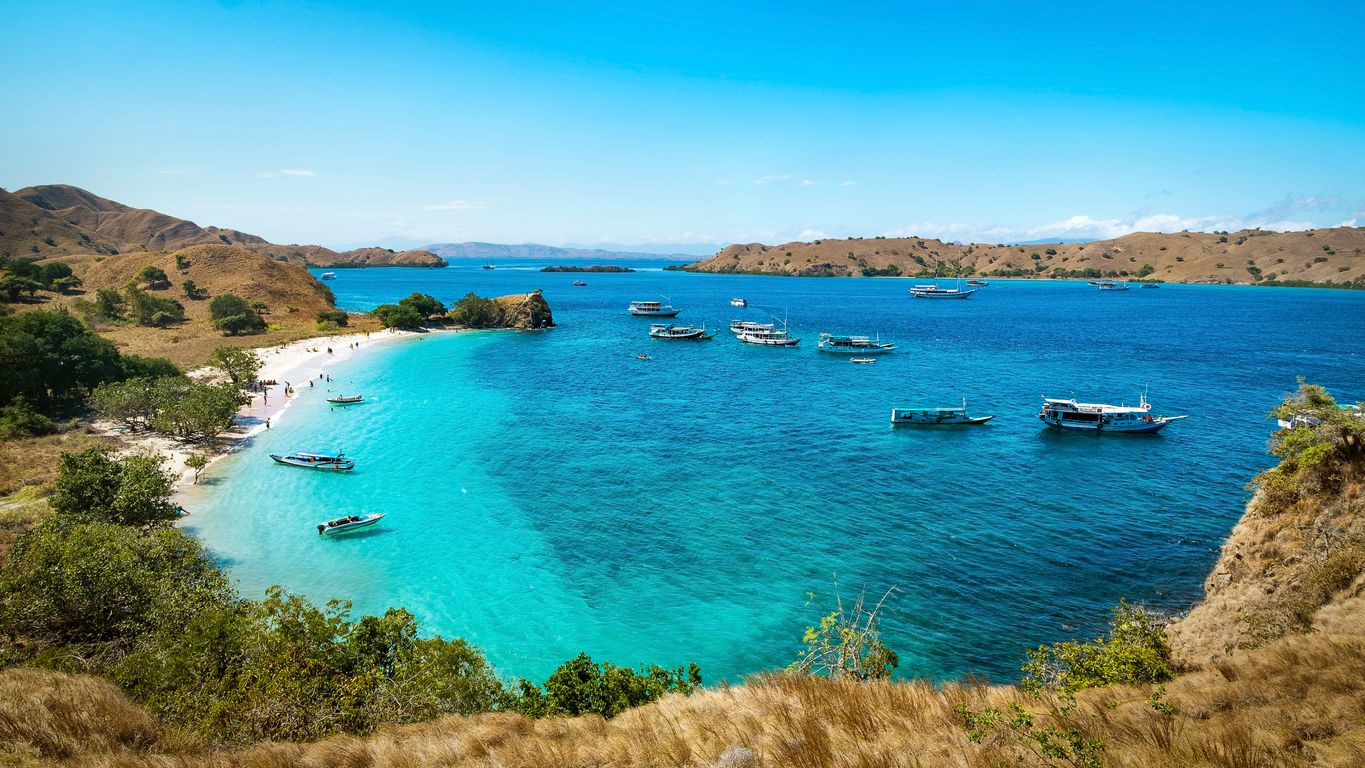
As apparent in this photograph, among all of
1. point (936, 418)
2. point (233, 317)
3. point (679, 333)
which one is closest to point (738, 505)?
point (936, 418)

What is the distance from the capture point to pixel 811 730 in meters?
12.3

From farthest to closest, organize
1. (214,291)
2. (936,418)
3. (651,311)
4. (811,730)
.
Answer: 1. (651,311)
2. (214,291)
3. (936,418)
4. (811,730)

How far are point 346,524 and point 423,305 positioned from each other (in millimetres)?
99852

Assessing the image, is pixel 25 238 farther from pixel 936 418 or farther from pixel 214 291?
pixel 936 418

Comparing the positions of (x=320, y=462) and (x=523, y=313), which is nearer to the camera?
(x=320, y=462)

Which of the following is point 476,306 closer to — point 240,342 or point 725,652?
point 240,342

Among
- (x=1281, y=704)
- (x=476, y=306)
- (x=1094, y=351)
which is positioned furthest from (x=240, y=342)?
(x=1094, y=351)

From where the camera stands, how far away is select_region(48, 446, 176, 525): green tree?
31672 mm

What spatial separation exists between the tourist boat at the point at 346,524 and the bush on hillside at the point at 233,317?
8921 cm

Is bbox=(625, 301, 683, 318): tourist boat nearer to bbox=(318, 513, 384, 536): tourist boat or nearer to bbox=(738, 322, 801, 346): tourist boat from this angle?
bbox=(738, 322, 801, 346): tourist boat

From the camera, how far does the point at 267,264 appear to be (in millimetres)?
149250

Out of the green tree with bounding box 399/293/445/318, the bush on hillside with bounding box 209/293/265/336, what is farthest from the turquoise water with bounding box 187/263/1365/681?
the green tree with bounding box 399/293/445/318

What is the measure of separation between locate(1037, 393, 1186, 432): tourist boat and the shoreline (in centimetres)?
7109

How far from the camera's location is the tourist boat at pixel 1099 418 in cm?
5675
